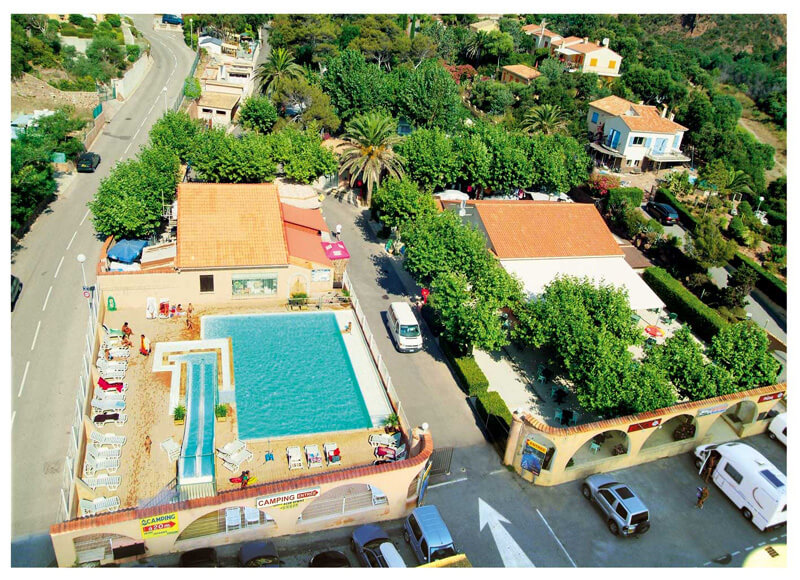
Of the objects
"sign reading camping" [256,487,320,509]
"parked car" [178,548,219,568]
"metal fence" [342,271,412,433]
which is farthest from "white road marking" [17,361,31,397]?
"metal fence" [342,271,412,433]

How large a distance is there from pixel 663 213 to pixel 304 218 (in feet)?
102

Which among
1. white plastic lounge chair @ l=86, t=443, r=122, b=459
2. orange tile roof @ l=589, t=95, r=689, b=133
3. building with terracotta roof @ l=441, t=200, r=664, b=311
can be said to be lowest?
white plastic lounge chair @ l=86, t=443, r=122, b=459

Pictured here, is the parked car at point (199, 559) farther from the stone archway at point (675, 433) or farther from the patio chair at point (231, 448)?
the stone archway at point (675, 433)

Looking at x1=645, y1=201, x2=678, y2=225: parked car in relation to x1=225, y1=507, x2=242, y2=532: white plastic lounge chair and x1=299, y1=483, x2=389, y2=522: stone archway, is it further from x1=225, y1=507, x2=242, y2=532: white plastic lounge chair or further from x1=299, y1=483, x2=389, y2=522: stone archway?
x1=225, y1=507, x2=242, y2=532: white plastic lounge chair

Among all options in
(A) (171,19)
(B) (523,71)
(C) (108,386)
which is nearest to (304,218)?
(C) (108,386)

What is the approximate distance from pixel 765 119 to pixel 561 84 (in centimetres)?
4971

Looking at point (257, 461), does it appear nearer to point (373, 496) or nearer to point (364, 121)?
point (373, 496)

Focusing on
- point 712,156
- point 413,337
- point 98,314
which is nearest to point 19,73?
point 98,314

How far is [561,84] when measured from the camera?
78875mm

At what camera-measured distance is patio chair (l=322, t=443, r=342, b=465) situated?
25.4 meters

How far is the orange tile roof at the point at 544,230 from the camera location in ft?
129

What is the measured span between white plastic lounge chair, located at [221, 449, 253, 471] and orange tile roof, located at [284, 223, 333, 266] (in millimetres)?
13627

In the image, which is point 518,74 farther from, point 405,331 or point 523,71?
point 405,331

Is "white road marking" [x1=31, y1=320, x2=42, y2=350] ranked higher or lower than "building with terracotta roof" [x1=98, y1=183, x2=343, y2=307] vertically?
lower
